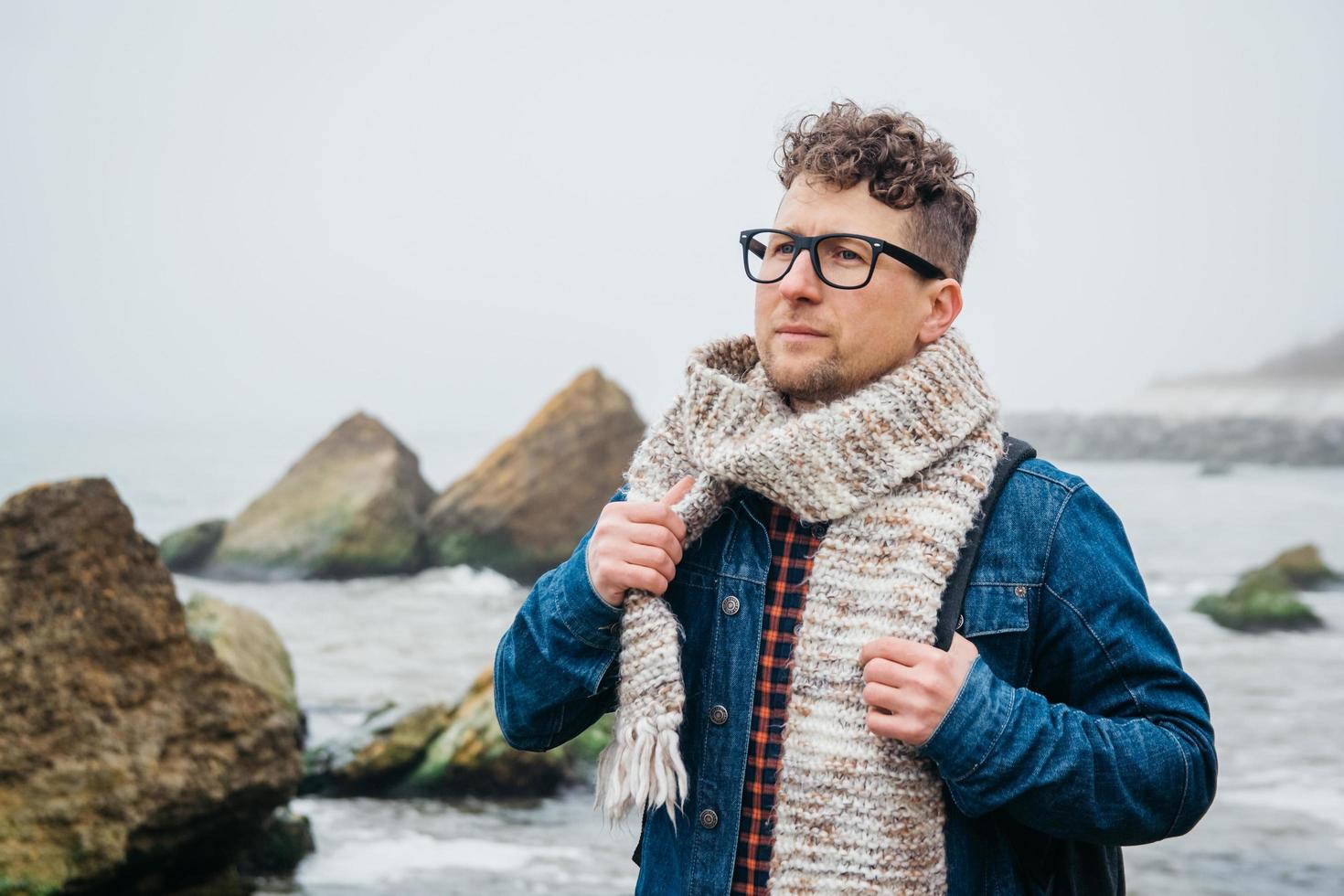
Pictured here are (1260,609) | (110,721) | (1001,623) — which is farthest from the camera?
(1260,609)

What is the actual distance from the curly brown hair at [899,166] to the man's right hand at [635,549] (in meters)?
0.48

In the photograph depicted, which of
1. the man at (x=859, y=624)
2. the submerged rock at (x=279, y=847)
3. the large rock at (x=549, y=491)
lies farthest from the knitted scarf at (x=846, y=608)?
the large rock at (x=549, y=491)

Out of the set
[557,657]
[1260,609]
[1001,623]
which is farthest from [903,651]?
[1260,609]

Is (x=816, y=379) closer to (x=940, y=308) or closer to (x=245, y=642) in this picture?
(x=940, y=308)

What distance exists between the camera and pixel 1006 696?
1302mm

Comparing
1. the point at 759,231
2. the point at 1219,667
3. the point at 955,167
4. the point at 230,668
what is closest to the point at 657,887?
the point at 759,231

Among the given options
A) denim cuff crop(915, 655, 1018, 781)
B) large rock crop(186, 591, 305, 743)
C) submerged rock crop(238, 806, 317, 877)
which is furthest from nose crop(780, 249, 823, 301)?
large rock crop(186, 591, 305, 743)

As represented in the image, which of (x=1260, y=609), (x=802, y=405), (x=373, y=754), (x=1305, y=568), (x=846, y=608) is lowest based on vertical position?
(x=373, y=754)

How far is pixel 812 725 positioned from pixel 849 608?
0.15 m

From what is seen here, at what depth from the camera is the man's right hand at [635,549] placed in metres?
1.41

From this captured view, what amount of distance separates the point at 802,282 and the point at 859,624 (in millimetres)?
429

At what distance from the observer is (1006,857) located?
55.8 inches

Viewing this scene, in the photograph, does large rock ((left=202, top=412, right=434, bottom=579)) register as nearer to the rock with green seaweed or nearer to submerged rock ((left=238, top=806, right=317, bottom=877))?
submerged rock ((left=238, top=806, right=317, bottom=877))

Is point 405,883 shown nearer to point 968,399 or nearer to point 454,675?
point 454,675
